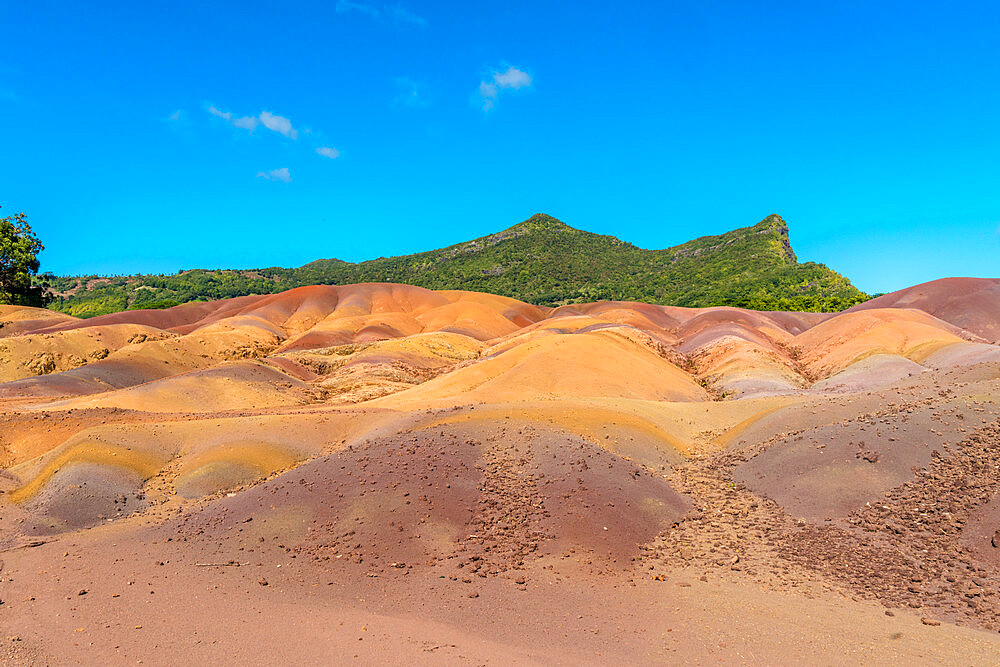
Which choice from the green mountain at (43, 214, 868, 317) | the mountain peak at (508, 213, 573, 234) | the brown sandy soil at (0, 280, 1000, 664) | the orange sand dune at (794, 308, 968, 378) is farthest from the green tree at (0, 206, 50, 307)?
the mountain peak at (508, 213, 573, 234)

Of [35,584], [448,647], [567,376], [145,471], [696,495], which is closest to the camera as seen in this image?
[448,647]

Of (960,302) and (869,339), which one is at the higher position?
(960,302)

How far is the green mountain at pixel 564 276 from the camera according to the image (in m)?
89.4

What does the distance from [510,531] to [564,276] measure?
4367 inches

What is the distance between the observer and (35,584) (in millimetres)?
10031

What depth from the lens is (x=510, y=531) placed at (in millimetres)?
11844

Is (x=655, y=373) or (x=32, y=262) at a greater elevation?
(x=32, y=262)

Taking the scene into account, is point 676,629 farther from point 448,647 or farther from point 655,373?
point 655,373

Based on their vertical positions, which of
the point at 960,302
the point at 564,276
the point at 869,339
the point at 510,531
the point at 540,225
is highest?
the point at 540,225

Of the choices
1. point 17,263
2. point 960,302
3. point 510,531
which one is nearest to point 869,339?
point 960,302

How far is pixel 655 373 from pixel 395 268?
111 meters

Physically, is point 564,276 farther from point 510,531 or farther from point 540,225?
point 510,531

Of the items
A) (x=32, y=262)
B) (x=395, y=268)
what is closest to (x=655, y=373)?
(x=32, y=262)

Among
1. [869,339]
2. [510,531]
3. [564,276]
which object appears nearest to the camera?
[510,531]
